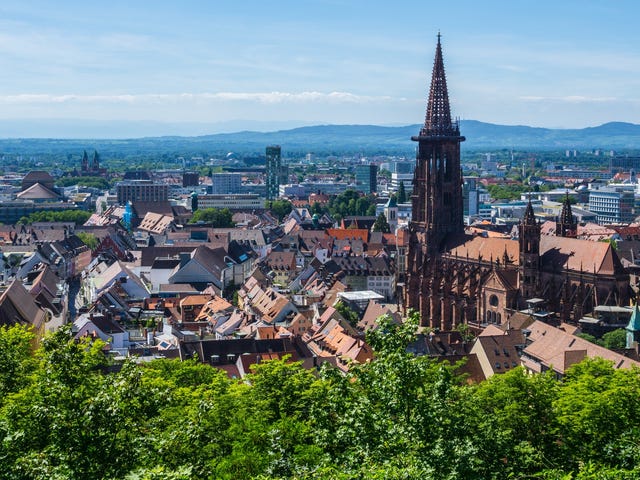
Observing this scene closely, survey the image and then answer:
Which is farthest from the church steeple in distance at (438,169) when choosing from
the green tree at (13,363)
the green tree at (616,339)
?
the green tree at (13,363)

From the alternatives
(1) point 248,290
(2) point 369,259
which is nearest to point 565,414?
(1) point 248,290

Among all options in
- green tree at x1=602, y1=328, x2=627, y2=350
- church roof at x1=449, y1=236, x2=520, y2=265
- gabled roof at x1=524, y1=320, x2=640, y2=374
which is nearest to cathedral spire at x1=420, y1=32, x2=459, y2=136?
church roof at x1=449, y1=236, x2=520, y2=265

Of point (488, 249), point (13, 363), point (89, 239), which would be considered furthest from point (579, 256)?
point (89, 239)

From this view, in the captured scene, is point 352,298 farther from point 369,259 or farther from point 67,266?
point 67,266

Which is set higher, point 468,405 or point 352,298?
point 468,405

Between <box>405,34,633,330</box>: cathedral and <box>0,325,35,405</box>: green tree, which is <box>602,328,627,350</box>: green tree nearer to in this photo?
<box>405,34,633,330</box>: cathedral

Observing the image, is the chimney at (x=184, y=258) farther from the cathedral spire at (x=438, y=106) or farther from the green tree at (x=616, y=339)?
the green tree at (x=616, y=339)
